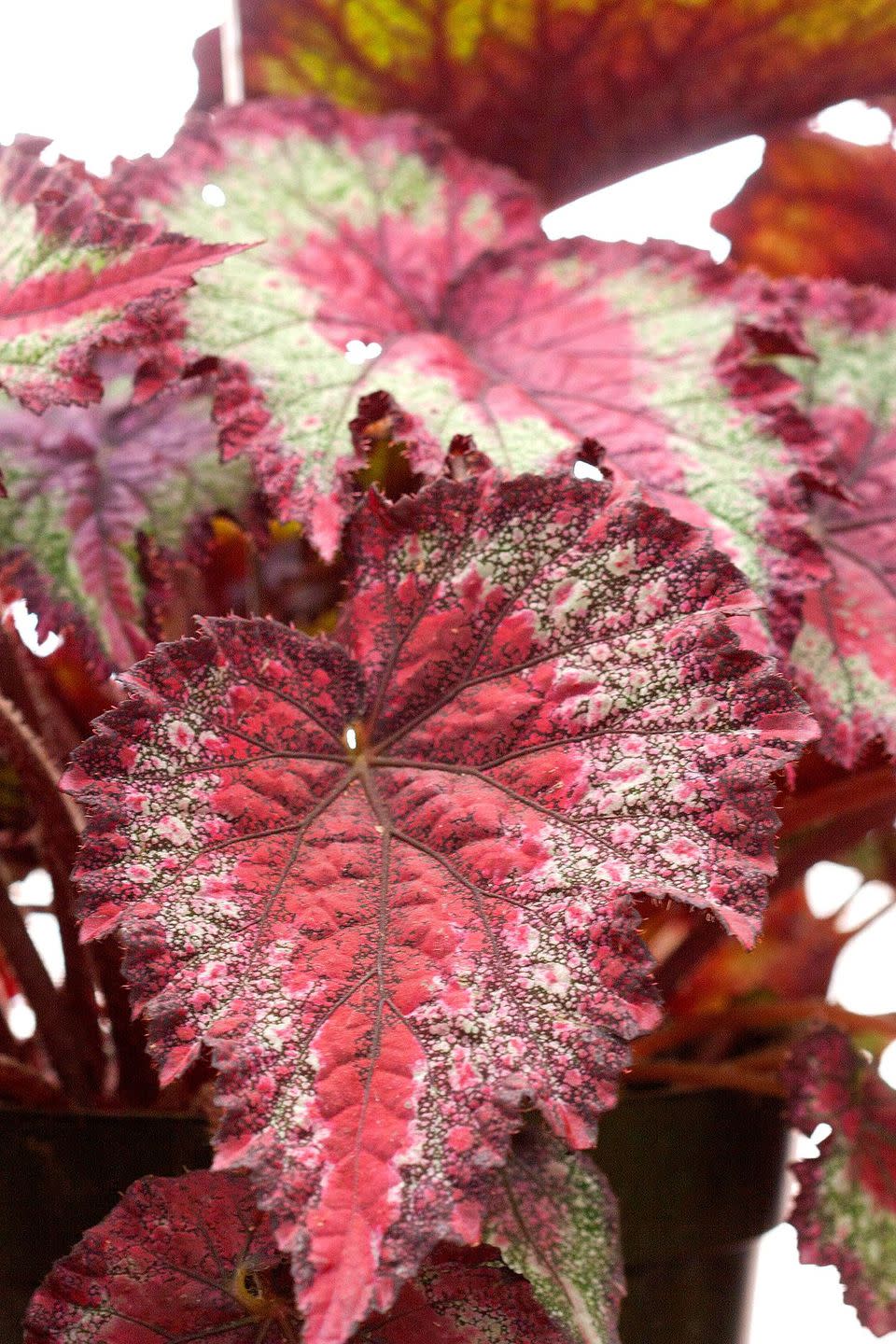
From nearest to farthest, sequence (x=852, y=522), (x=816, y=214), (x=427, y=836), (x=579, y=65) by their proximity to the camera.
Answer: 1. (x=427, y=836)
2. (x=852, y=522)
3. (x=579, y=65)
4. (x=816, y=214)

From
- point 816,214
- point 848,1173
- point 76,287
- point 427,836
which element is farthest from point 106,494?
point 816,214

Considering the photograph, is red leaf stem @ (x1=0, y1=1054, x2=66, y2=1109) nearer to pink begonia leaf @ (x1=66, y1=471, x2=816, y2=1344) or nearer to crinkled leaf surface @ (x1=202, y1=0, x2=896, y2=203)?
pink begonia leaf @ (x1=66, y1=471, x2=816, y2=1344)

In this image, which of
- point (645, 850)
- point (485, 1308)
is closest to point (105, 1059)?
point (485, 1308)

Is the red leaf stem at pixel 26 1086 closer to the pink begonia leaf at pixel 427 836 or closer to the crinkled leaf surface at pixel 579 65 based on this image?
the pink begonia leaf at pixel 427 836

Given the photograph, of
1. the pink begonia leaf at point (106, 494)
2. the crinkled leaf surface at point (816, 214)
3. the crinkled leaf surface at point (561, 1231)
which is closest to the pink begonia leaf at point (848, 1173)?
the crinkled leaf surface at point (561, 1231)

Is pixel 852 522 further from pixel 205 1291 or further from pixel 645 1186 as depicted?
pixel 205 1291
